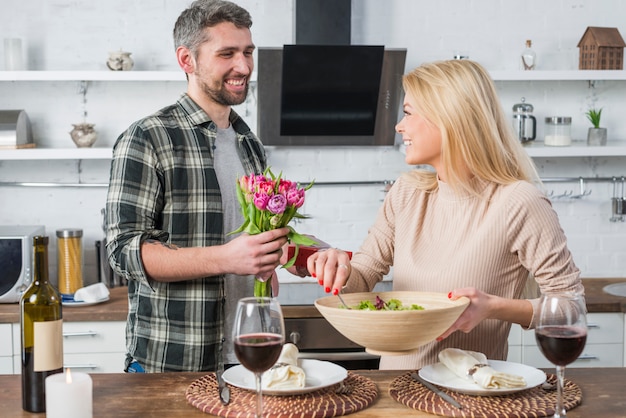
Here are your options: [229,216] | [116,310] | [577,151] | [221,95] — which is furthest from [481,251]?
[577,151]

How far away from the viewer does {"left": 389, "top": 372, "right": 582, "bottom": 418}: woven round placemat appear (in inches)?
64.1

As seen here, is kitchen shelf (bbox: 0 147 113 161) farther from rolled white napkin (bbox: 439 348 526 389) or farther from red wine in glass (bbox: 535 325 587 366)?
red wine in glass (bbox: 535 325 587 366)

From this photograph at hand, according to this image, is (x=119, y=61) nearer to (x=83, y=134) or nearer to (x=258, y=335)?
(x=83, y=134)

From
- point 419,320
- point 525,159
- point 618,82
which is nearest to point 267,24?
point 618,82

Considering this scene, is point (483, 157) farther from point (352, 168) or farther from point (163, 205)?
point (352, 168)

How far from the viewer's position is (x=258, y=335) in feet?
4.77

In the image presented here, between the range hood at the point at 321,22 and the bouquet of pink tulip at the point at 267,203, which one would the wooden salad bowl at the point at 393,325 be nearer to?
the bouquet of pink tulip at the point at 267,203

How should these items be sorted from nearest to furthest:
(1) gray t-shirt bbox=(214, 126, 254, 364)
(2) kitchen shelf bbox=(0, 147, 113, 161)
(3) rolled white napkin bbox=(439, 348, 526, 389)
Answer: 1. (3) rolled white napkin bbox=(439, 348, 526, 389)
2. (1) gray t-shirt bbox=(214, 126, 254, 364)
3. (2) kitchen shelf bbox=(0, 147, 113, 161)

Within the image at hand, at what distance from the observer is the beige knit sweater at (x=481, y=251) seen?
82.6 inches

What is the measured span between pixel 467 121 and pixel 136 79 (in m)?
2.07

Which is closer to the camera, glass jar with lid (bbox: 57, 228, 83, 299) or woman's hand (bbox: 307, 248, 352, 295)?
woman's hand (bbox: 307, 248, 352, 295)

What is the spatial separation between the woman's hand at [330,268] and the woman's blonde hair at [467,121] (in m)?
0.38

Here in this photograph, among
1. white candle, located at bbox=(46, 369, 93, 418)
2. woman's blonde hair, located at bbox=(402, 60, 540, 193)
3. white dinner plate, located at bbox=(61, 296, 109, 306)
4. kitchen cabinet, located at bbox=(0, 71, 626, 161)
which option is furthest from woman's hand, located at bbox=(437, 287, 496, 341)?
kitchen cabinet, located at bbox=(0, 71, 626, 161)

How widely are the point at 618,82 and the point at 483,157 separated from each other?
8.04ft
